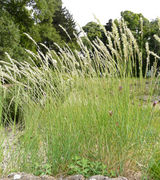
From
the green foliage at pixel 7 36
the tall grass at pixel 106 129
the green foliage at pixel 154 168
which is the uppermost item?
the green foliage at pixel 7 36

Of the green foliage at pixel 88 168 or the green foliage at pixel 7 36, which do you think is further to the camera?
the green foliage at pixel 7 36

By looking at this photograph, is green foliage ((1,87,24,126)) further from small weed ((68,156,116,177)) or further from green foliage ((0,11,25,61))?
green foliage ((0,11,25,61))

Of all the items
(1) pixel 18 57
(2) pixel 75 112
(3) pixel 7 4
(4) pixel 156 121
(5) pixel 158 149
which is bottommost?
(5) pixel 158 149

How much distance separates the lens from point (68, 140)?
222 cm

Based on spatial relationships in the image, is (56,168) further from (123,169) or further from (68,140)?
(123,169)

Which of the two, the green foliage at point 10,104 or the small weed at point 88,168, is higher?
the green foliage at point 10,104

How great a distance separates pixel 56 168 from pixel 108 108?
2.65 feet

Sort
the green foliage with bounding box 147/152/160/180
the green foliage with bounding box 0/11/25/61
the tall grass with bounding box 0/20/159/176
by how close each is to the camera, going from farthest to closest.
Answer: the green foliage with bounding box 0/11/25/61, the tall grass with bounding box 0/20/159/176, the green foliage with bounding box 147/152/160/180

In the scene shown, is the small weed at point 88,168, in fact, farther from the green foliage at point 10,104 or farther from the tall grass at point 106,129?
the green foliage at point 10,104

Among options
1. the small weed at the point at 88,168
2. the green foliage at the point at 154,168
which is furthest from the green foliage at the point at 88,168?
the green foliage at the point at 154,168

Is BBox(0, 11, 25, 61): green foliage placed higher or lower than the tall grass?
higher

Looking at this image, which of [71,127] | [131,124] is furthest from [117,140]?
[71,127]

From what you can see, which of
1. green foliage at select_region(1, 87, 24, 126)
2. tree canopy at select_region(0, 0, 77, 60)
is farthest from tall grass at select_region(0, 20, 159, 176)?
tree canopy at select_region(0, 0, 77, 60)

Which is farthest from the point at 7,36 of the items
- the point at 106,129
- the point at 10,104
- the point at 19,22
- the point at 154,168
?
the point at 154,168
